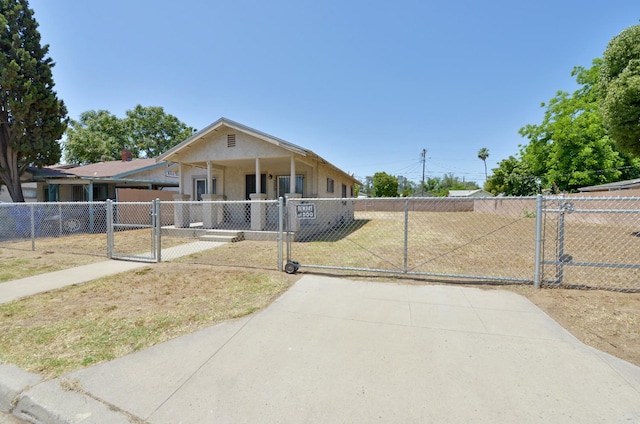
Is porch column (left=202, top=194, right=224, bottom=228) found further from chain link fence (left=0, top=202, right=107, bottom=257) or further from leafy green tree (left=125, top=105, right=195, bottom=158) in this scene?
leafy green tree (left=125, top=105, right=195, bottom=158)

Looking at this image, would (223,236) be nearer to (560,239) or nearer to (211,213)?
(211,213)

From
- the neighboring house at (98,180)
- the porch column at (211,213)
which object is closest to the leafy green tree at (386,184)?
the neighboring house at (98,180)

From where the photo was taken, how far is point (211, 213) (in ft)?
38.7

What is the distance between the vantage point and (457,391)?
7.78ft

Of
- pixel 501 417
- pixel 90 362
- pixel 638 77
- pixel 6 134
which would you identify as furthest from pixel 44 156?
pixel 638 77

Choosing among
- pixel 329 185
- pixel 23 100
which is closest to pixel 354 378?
pixel 329 185

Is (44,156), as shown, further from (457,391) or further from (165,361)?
(457,391)

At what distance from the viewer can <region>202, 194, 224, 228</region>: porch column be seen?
11734mm

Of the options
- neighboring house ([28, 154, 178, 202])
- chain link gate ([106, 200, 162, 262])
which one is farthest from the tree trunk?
chain link gate ([106, 200, 162, 262])

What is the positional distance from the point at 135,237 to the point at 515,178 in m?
36.2

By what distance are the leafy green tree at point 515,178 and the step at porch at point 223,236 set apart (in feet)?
106

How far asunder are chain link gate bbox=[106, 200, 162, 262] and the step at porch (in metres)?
1.86

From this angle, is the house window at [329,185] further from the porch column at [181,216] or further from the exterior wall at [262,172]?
the porch column at [181,216]

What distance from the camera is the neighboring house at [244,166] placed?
436 inches
